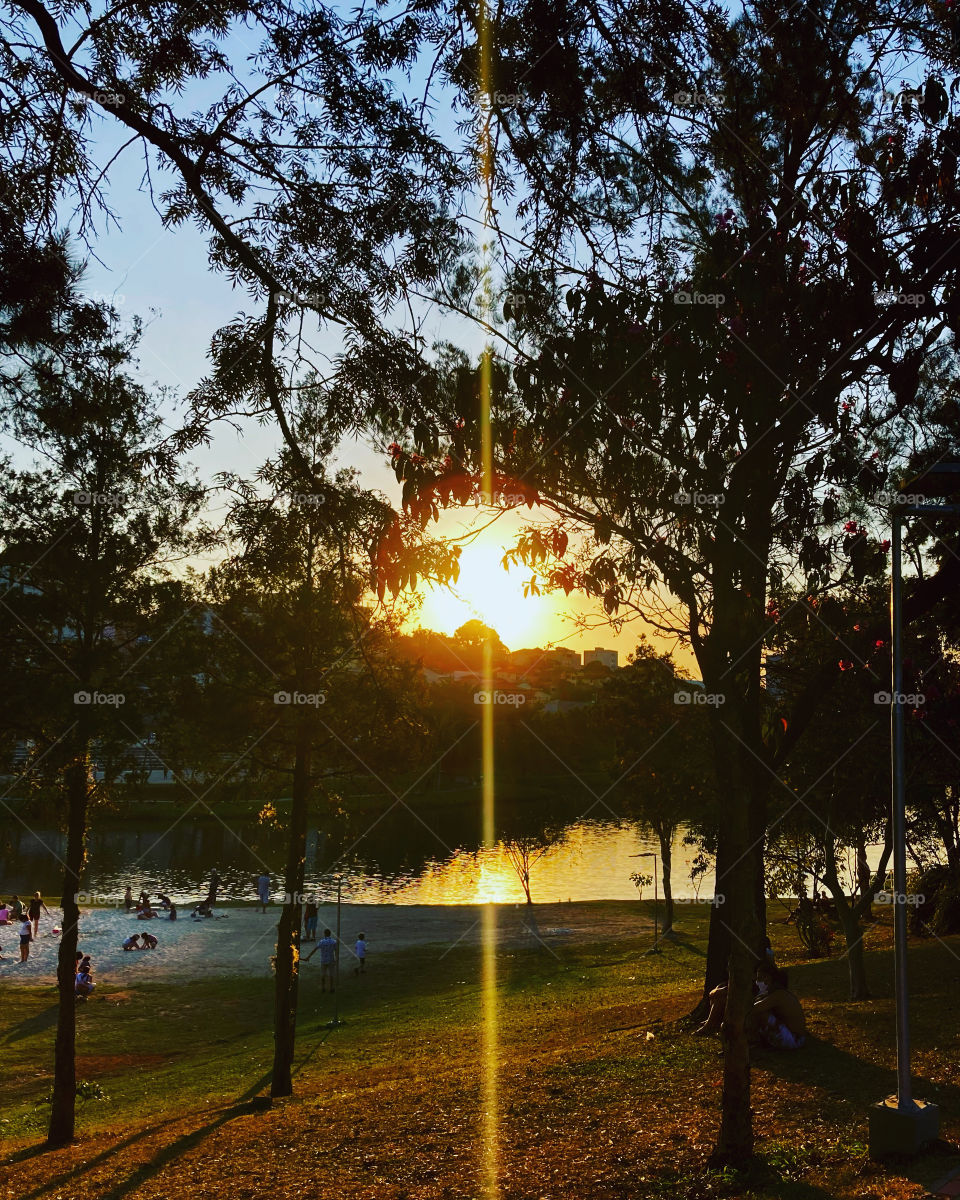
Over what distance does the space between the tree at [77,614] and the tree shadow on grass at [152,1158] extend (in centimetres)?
104

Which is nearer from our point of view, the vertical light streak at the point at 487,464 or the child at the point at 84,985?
the vertical light streak at the point at 487,464

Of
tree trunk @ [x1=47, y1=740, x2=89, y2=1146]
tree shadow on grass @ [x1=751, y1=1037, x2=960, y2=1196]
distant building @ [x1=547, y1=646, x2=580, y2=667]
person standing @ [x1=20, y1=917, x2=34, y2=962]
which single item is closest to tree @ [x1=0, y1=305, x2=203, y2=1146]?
tree trunk @ [x1=47, y1=740, x2=89, y2=1146]

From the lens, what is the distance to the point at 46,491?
14.3 meters

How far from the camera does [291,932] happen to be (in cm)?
1717

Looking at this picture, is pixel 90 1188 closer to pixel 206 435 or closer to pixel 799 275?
pixel 206 435

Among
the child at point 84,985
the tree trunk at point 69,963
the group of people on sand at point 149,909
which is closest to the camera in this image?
the tree trunk at point 69,963

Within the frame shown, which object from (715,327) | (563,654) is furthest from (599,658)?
(715,327)

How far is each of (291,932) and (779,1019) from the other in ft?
25.7

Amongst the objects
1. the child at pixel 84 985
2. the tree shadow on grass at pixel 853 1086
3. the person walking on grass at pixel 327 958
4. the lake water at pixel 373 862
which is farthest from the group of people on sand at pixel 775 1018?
the lake water at pixel 373 862

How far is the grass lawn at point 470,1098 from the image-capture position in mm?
9508

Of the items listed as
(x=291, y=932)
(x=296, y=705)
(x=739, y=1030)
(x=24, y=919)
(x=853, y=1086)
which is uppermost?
(x=296, y=705)

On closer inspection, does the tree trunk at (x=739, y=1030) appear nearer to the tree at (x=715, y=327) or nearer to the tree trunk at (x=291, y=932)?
the tree at (x=715, y=327)

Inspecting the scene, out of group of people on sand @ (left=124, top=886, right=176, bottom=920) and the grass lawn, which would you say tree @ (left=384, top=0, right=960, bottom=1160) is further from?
group of people on sand @ (left=124, top=886, right=176, bottom=920)

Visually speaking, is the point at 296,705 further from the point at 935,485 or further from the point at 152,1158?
the point at 935,485
